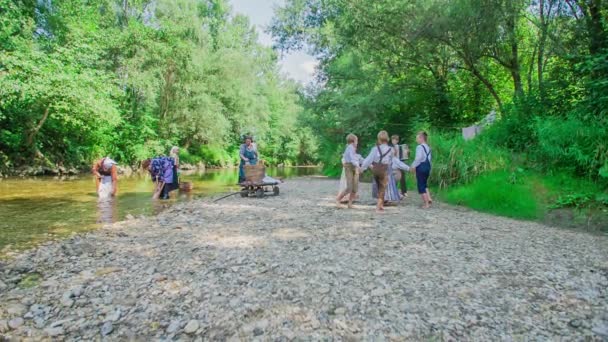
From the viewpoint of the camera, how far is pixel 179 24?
101 ft

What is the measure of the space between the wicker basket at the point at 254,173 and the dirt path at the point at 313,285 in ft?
15.5

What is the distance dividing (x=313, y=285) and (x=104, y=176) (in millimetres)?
10220

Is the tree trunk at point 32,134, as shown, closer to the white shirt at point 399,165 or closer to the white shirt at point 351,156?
the white shirt at point 351,156

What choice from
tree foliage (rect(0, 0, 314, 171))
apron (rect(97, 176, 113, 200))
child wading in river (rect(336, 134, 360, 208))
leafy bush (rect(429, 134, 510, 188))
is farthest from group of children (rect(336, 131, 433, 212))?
tree foliage (rect(0, 0, 314, 171))

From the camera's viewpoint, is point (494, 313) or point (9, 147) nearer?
point (494, 313)

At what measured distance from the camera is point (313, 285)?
380 centimetres

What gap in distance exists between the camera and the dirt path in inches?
118

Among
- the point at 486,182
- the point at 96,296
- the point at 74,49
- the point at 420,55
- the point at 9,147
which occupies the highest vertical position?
the point at 74,49

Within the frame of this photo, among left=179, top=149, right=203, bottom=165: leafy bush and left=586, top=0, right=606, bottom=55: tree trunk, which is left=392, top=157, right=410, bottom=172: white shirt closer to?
left=586, top=0, right=606, bottom=55: tree trunk

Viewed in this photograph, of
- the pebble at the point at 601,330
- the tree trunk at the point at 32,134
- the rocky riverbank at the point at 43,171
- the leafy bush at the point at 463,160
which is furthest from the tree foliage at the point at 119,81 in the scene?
the pebble at the point at 601,330

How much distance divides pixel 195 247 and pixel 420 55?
12.3m

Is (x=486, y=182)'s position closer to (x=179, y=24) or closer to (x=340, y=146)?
(x=340, y=146)

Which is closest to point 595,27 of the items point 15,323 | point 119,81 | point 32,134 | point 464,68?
point 464,68

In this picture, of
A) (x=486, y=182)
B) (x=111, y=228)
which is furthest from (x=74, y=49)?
(x=486, y=182)
